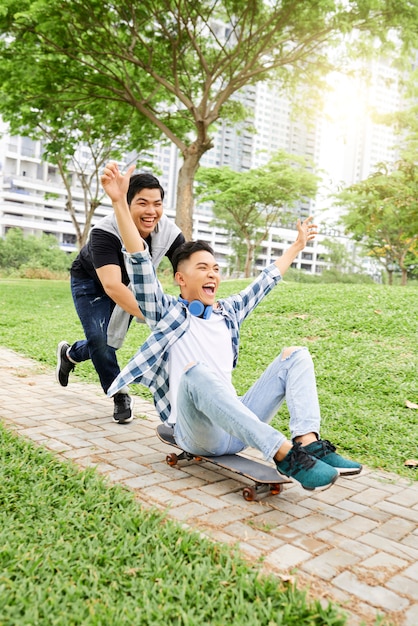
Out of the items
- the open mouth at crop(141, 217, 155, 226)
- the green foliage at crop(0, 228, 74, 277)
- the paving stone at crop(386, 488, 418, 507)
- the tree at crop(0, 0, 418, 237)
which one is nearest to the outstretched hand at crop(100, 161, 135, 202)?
the open mouth at crop(141, 217, 155, 226)

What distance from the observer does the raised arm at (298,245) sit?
12.4ft

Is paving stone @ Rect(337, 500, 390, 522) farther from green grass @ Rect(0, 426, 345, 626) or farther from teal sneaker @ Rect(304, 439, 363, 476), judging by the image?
green grass @ Rect(0, 426, 345, 626)

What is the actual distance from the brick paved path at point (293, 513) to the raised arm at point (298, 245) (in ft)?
4.56

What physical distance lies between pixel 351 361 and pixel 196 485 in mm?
3570

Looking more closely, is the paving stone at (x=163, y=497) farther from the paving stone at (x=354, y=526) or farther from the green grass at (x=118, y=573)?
the paving stone at (x=354, y=526)

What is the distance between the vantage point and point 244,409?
2809 millimetres

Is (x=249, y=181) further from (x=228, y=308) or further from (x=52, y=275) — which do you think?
(x=228, y=308)

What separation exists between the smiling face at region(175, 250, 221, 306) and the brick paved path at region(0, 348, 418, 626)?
1.05m

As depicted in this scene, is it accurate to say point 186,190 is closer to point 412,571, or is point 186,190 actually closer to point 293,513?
point 293,513

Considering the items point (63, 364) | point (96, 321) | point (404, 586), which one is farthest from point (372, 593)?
point (63, 364)

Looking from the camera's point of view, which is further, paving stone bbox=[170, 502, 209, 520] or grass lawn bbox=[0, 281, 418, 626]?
paving stone bbox=[170, 502, 209, 520]

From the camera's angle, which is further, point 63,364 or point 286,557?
point 63,364

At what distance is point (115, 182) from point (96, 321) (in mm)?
1658

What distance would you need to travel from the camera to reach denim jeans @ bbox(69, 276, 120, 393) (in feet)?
14.4
